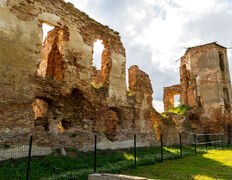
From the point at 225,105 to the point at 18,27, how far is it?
19.3m

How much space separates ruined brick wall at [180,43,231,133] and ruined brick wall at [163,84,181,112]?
68.7 inches

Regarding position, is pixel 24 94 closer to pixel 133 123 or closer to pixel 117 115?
pixel 117 115

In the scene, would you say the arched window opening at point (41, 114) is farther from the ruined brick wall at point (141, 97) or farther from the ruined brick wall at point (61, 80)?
the ruined brick wall at point (141, 97)

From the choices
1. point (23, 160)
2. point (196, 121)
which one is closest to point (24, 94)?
point (23, 160)

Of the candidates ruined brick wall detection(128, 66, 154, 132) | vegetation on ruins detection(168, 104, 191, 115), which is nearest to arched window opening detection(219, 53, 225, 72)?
vegetation on ruins detection(168, 104, 191, 115)

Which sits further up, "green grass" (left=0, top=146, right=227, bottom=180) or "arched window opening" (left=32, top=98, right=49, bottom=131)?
"arched window opening" (left=32, top=98, right=49, bottom=131)

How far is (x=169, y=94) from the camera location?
24469 mm

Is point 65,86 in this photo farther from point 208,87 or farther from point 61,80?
point 208,87

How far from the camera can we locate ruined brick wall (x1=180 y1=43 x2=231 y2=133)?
63.6ft

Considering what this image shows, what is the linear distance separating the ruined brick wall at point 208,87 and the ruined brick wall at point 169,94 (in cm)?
175

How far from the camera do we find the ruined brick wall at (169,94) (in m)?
23.8

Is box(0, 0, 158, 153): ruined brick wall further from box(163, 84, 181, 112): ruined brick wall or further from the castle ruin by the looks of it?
box(163, 84, 181, 112): ruined brick wall

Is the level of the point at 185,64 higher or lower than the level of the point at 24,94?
higher

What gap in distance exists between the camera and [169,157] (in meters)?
9.52
